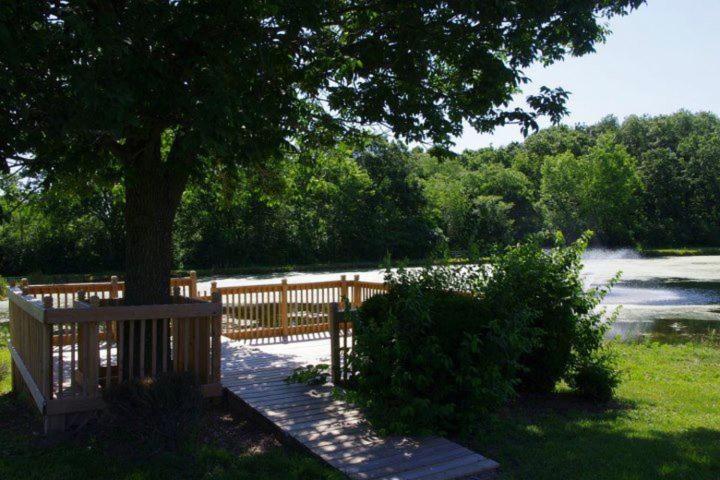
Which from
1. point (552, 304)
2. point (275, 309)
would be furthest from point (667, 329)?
point (275, 309)

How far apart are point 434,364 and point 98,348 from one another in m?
3.38

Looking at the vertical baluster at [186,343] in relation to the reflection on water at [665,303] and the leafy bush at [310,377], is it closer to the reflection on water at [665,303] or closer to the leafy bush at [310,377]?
the leafy bush at [310,377]

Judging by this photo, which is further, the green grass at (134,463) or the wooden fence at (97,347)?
the wooden fence at (97,347)

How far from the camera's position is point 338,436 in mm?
5809

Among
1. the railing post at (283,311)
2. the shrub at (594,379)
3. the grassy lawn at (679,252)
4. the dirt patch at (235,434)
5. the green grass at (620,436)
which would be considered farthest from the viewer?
the grassy lawn at (679,252)

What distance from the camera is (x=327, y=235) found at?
41125 millimetres

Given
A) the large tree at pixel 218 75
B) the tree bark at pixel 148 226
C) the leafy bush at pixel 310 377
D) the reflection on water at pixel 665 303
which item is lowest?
the reflection on water at pixel 665 303

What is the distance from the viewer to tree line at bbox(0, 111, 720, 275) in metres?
13.0

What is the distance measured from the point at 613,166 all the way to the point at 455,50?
186 feet

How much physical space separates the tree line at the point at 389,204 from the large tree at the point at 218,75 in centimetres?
90

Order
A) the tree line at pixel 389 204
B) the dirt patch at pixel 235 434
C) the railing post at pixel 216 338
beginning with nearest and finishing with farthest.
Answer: the dirt patch at pixel 235 434, the railing post at pixel 216 338, the tree line at pixel 389 204

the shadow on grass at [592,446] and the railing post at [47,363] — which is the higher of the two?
the railing post at [47,363]

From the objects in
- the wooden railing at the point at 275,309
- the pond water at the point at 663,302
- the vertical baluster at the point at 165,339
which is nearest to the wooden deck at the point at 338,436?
the vertical baluster at the point at 165,339

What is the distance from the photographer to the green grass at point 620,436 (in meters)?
5.11
